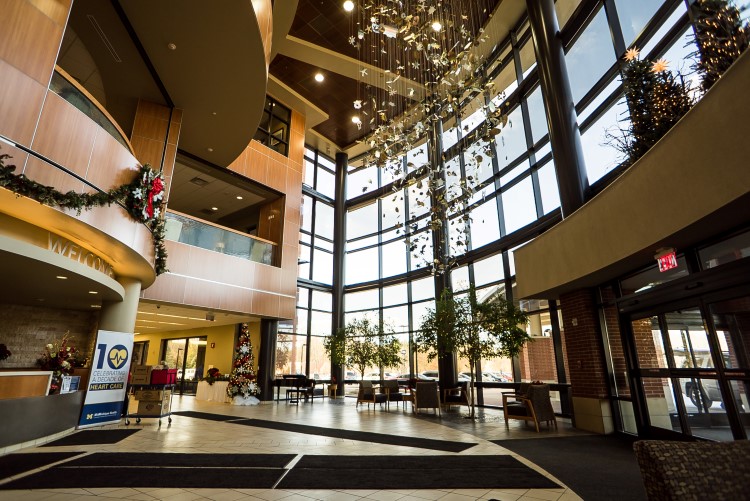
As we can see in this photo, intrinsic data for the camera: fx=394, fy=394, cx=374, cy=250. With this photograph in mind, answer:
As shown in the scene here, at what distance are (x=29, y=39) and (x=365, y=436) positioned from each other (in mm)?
6932

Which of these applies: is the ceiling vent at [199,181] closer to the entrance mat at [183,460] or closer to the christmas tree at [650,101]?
the entrance mat at [183,460]

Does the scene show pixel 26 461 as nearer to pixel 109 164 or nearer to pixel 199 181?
pixel 109 164

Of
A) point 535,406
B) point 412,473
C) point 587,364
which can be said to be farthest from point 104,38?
point 587,364

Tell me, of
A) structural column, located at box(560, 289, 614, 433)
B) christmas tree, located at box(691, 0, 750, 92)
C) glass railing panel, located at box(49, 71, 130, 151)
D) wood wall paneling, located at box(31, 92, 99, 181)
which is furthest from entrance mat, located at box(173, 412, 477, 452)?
glass railing panel, located at box(49, 71, 130, 151)

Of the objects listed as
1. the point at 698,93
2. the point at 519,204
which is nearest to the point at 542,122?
the point at 519,204

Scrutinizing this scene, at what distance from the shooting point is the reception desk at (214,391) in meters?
12.6

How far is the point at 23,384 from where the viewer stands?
18.7 feet

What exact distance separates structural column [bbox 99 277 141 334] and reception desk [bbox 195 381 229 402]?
5.25 meters

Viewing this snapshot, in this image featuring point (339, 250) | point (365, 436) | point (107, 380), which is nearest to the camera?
point (365, 436)

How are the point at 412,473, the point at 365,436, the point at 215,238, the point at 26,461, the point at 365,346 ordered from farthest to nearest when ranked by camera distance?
the point at 365,346 → the point at 215,238 → the point at 365,436 → the point at 26,461 → the point at 412,473

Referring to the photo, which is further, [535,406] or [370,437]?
[535,406]

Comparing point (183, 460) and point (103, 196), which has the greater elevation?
point (103, 196)

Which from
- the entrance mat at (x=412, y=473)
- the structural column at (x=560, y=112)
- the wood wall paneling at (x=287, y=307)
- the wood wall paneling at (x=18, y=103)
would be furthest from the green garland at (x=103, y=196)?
the structural column at (x=560, y=112)

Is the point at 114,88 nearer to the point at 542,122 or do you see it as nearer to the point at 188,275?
the point at 188,275
